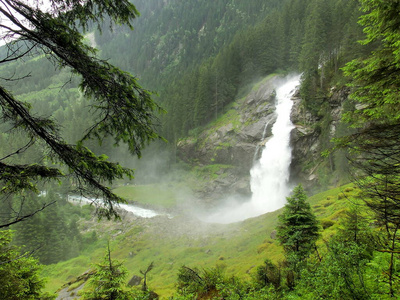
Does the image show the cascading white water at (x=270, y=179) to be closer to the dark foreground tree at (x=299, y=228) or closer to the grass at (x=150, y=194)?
the grass at (x=150, y=194)

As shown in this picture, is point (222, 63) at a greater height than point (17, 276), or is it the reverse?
point (222, 63)

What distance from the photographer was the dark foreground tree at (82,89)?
3.48 m

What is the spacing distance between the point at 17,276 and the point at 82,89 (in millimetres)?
8036

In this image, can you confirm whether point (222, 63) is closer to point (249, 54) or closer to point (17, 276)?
point (249, 54)

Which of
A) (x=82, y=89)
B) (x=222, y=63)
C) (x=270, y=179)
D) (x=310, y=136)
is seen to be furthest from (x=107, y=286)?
(x=222, y=63)

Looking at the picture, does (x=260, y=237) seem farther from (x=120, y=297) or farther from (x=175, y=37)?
(x=175, y=37)

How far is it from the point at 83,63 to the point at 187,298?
593 centimetres

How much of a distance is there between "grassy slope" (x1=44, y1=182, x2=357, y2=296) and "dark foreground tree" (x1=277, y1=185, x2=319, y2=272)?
5994mm

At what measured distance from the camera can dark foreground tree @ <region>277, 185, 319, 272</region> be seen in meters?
9.84

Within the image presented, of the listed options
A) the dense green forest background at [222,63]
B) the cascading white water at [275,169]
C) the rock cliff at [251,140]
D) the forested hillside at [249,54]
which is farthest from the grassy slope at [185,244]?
the forested hillside at [249,54]

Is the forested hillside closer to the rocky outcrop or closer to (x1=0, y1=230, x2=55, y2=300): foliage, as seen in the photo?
the rocky outcrop

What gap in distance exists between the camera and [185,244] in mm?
27656

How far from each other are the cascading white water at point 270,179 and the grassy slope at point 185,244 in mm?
7095

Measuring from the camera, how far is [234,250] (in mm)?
22812
